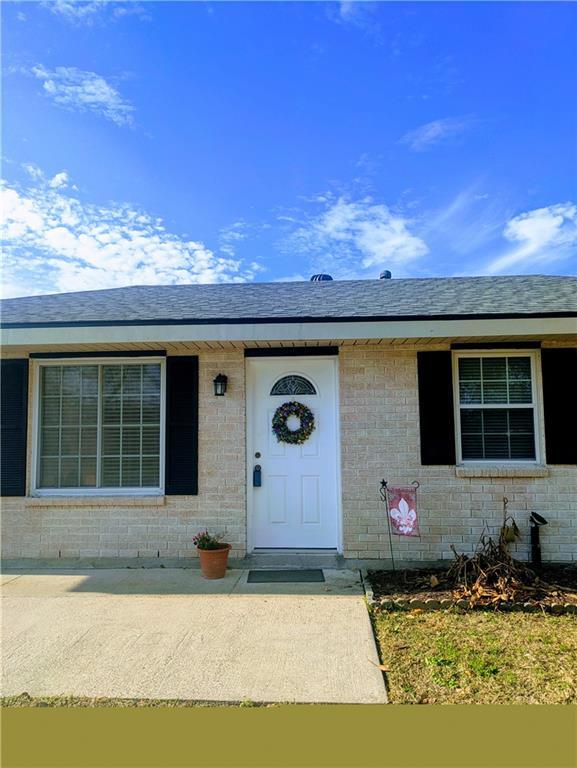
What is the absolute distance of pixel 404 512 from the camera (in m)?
5.05

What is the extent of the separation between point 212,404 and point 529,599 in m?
3.98

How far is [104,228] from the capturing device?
829 centimetres

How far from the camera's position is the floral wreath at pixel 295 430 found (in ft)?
18.8

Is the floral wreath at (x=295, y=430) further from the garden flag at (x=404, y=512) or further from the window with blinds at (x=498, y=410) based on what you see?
the window with blinds at (x=498, y=410)

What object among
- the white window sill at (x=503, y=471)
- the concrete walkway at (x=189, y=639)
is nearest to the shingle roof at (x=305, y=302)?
the white window sill at (x=503, y=471)

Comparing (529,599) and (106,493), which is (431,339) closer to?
(529,599)

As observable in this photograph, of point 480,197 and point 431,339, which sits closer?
point 431,339

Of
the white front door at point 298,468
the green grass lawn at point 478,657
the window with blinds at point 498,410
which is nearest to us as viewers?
the green grass lawn at point 478,657

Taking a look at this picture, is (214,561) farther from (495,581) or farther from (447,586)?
(495,581)

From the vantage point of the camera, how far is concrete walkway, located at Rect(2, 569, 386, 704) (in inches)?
114

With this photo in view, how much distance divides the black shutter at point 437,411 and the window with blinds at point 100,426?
3321 millimetres

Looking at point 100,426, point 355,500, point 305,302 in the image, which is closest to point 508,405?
point 355,500

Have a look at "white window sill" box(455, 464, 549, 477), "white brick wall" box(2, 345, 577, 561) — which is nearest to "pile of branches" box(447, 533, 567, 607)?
"white brick wall" box(2, 345, 577, 561)

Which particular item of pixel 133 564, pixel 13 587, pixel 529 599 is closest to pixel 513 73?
pixel 529 599
